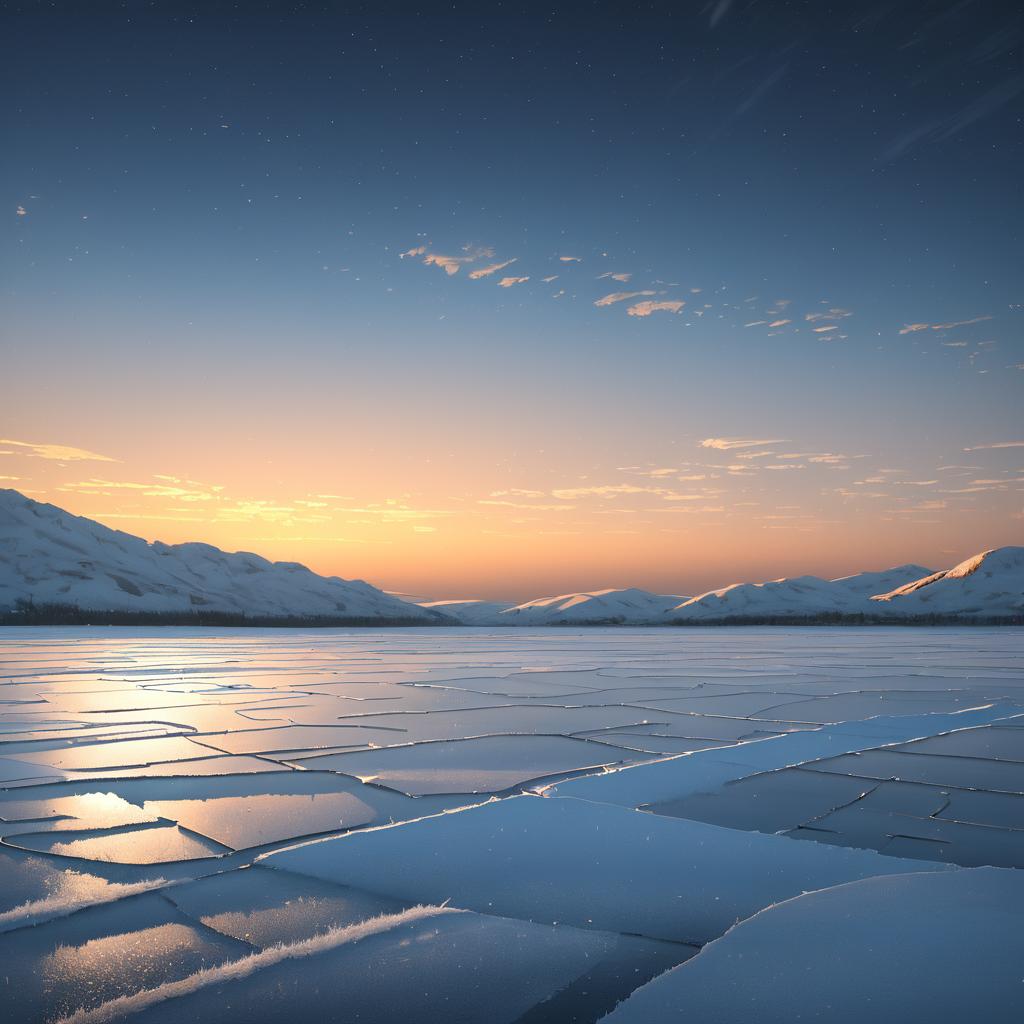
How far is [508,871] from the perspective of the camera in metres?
1.89

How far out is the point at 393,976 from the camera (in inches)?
52.9

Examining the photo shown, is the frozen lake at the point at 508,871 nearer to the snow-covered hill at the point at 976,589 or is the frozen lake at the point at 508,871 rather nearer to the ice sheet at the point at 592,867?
the ice sheet at the point at 592,867

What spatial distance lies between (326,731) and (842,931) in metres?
3.10

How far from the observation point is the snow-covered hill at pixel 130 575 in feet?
348

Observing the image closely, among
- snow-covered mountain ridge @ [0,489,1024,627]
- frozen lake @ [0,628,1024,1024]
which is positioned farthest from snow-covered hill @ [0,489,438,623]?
frozen lake @ [0,628,1024,1024]

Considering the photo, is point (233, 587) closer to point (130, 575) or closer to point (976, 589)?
point (130, 575)

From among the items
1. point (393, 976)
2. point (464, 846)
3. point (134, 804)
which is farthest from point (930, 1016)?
point (134, 804)

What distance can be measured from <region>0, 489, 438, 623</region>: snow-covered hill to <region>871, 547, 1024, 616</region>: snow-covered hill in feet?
314

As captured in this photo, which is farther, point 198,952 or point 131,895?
point 131,895

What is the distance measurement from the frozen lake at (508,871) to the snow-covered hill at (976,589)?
145 metres

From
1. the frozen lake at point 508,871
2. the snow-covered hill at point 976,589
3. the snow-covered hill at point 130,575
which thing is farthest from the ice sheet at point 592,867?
the snow-covered hill at point 976,589

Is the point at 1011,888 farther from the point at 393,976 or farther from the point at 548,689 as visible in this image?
the point at 548,689

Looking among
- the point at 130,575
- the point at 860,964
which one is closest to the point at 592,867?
the point at 860,964

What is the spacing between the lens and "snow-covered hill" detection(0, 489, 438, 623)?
106 m
